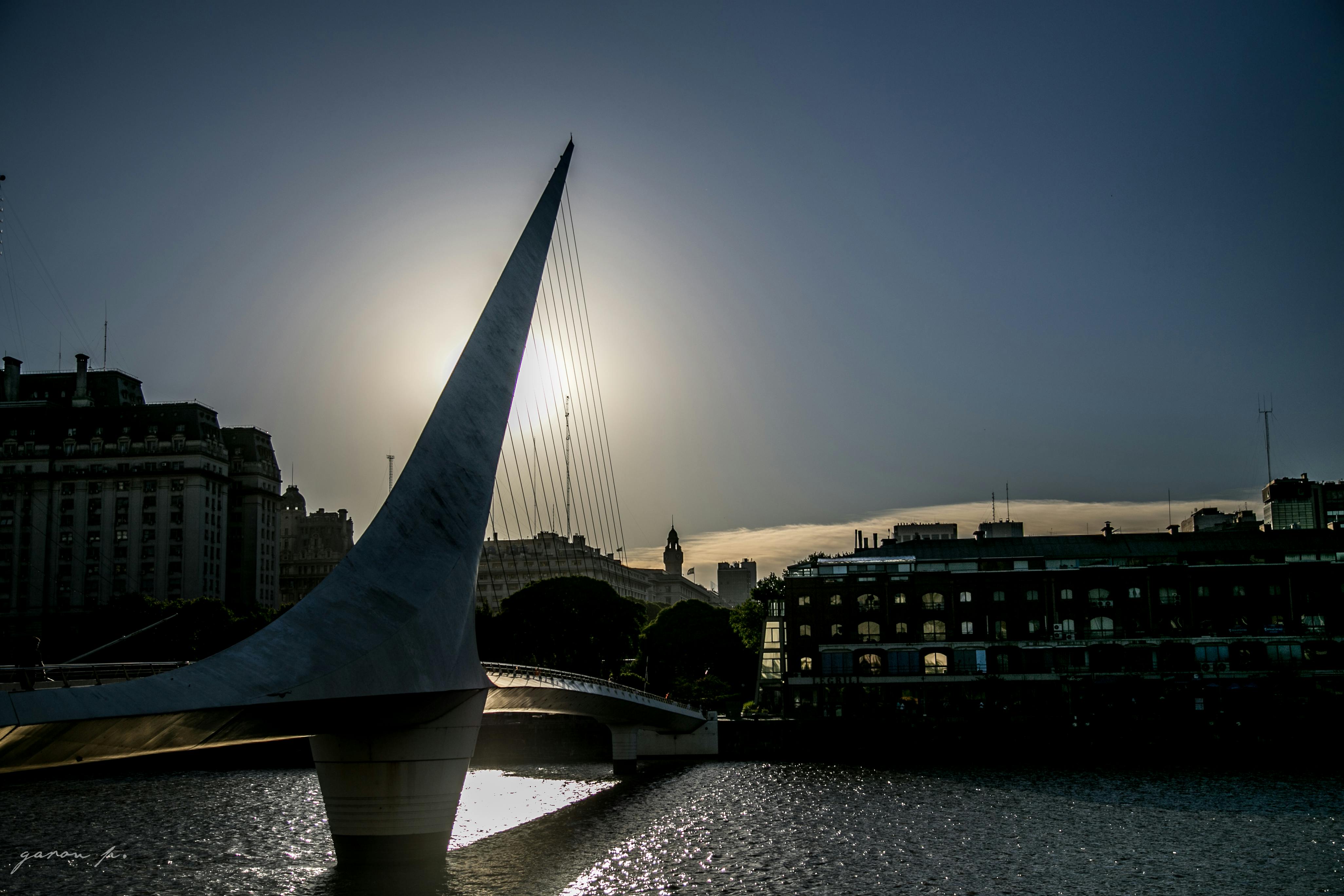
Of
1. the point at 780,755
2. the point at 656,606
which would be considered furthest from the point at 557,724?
the point at 656,606

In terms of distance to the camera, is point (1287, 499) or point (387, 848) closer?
point (387, 848)

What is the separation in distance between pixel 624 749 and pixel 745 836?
2602 centimetres

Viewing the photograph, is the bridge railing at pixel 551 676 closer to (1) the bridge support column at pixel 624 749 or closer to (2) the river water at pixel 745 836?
(1) the bridge support column at pixel 624 749

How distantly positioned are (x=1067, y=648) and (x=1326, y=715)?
16093 mm

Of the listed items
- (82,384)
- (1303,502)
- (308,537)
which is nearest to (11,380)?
(82,384)

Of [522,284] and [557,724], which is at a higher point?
[522,284]

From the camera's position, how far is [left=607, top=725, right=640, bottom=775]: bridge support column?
66.5 meters

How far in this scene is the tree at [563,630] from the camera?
9319 centimetres

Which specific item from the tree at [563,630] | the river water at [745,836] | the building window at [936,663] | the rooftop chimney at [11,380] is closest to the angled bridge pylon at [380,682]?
the river water at [745,836]

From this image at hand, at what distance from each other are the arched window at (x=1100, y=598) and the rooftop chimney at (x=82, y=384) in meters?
106

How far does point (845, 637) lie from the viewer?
8250 centimetres

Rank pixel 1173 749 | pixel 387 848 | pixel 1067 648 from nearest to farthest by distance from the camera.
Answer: pixel 387 848
pixel 1173 749
pixel 1067 648

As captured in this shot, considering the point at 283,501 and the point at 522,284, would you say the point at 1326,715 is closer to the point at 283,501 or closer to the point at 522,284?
the point at 522,284

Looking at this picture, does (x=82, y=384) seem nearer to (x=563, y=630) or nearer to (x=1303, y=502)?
(x=563, y=630)
